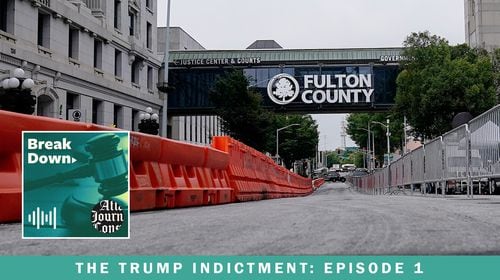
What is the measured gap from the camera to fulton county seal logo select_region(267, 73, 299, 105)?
5469 centimetres

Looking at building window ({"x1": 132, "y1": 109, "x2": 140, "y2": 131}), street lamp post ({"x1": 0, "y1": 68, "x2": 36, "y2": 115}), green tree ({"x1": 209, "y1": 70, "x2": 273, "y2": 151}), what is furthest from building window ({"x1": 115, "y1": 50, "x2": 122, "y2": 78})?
street lamp post ({"x1": 0, "y1": 68, "x2": 36, "y2": 115})

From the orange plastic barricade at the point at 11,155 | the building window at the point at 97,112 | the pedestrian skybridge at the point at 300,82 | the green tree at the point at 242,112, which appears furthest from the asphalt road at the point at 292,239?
the pedestrian skybridge at the point at 300,82

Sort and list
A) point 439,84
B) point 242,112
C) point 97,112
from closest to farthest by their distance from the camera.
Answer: point 97,112, point 439,84, point 242,112

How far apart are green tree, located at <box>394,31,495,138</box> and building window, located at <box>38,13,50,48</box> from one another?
74.4 ft

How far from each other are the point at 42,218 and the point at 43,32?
27.4 metres

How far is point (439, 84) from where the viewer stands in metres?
38.9

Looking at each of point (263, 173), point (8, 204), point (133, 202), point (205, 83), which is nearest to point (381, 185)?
point (263, 173)

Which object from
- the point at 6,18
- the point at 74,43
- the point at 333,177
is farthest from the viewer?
the point at 333,177

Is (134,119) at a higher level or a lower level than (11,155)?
higher

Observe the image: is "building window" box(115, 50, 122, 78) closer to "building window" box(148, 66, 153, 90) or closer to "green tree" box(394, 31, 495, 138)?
"building window" box(148, 66, 153, 90)

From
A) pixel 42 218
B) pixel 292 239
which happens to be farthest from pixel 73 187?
pixel 292 239

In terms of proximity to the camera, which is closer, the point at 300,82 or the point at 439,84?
the point at 439,84

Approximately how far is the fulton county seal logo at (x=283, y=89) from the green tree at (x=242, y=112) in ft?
25.4

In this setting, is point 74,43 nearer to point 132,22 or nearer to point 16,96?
point 132,22
